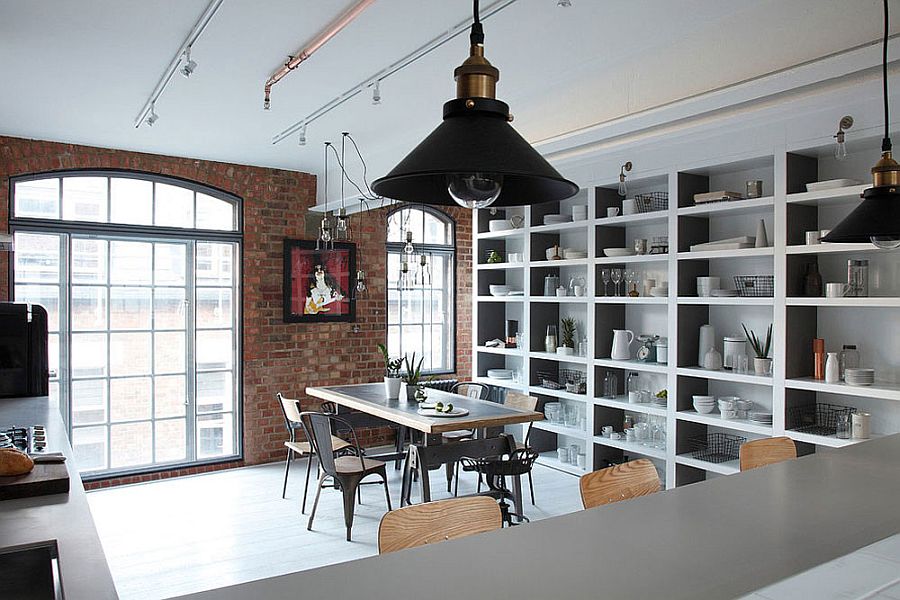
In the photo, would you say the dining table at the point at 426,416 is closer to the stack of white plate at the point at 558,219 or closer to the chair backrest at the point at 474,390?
the chair backrest at the point at 474,390

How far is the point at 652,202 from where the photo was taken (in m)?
5.34

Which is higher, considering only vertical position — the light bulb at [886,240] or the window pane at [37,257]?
the window pane at [37,257]

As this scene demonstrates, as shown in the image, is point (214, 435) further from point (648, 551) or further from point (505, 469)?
point (648, 551)

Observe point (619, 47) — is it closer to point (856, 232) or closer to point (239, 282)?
point (856, 232)

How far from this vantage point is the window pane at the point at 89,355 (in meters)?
5.84

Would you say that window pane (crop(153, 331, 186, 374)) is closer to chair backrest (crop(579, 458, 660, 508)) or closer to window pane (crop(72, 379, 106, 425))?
window pane (crop(72, 379, 106, 425))

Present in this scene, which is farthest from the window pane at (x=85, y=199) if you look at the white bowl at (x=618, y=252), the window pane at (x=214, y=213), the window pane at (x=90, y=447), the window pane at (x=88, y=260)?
the white bowl at (x=618, y=252)

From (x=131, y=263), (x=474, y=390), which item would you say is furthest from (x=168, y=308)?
(x=474, y=390)

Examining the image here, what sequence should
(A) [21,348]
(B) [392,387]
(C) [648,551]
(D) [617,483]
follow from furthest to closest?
(B) [392,387] < (A) [21,348] < (D) [617,483] < (C) [648,551]

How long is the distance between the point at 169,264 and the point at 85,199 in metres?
0.86

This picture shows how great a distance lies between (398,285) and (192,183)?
2329mm

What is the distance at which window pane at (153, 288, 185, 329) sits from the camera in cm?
621

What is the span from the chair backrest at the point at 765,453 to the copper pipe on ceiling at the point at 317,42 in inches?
96.9

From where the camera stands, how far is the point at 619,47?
3.56 metres
